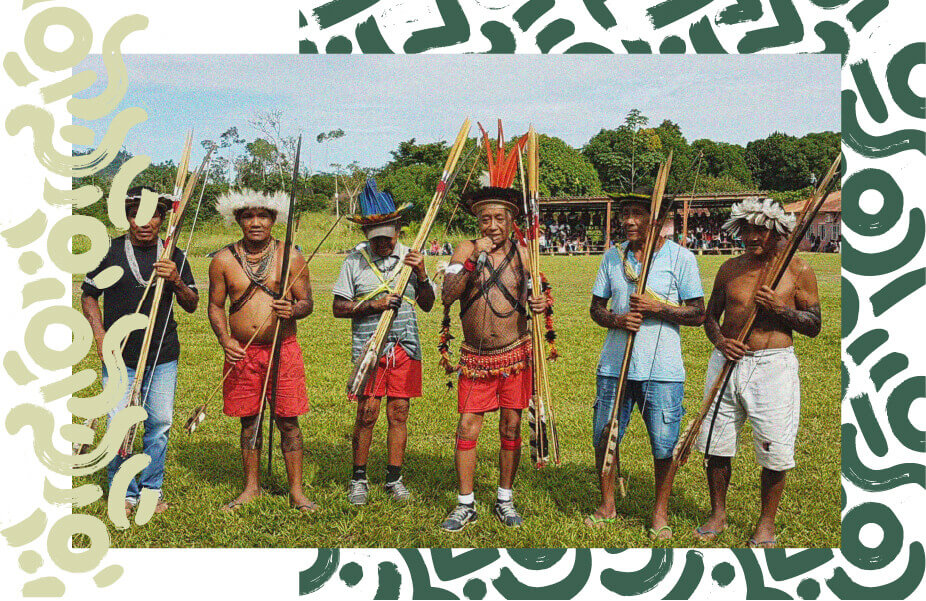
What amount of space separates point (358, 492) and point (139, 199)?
2.45 m

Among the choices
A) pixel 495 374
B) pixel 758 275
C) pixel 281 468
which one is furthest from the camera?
pixel 281 468

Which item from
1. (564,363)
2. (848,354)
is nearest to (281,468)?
(848,354)

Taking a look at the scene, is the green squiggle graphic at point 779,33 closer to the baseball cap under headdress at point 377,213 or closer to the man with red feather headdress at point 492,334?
the man with red feather headdress at point 492,334

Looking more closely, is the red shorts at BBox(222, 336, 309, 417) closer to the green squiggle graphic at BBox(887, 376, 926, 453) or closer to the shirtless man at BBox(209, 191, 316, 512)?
the shirtless man at BBox(209, 191, 316, 512)

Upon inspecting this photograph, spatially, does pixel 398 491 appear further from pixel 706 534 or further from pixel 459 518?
pixel 706 534

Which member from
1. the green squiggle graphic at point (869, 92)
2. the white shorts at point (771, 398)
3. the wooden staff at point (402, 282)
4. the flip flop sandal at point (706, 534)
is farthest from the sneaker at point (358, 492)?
the green squiggle graphic at point (869, 92)

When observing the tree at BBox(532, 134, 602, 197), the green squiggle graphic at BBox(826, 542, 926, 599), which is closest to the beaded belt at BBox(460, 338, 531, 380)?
the green squiggle graphic at BBox(826, 542, 926, 599)

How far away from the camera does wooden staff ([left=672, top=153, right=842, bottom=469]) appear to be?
393 centimetres

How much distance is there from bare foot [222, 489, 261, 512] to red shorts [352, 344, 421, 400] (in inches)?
40.7

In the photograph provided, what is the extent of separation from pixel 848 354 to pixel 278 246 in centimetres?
367

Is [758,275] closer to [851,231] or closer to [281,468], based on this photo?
[851,231]

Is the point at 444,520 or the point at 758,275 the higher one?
the point at 758,275

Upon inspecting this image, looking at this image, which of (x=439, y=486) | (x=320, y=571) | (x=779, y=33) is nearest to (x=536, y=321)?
(x=439, y=486)

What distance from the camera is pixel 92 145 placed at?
12.8 ft
